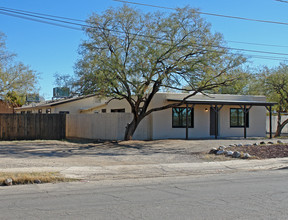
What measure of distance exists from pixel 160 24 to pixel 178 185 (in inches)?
478

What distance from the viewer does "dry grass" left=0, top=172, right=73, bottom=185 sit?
9.93m

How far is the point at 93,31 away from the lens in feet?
64.6

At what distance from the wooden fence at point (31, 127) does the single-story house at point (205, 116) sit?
317cm

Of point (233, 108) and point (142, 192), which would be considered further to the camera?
point (233, 108)

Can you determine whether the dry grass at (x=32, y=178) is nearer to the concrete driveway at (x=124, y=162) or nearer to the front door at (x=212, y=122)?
the concrete driveway at (x=124, y=162)

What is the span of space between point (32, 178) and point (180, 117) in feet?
56.5

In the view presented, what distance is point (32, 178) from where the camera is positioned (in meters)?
10.1

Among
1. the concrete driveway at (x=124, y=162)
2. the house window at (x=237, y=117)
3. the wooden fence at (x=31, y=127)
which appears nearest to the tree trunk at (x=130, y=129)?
the concrete driveway at (x=124, y=162)

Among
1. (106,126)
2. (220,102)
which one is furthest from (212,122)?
(106,126)

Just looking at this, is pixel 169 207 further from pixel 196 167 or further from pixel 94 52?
pixel 94 52

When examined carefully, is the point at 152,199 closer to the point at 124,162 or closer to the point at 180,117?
the point at 124,162

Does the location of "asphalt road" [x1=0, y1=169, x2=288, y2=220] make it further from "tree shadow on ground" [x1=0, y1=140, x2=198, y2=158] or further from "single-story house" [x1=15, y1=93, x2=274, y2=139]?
"single-story house" [x1=15, y1=93, x2=274, y2=139]

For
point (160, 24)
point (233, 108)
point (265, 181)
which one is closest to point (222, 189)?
point (265, 181)

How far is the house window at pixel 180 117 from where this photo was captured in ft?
84.7
